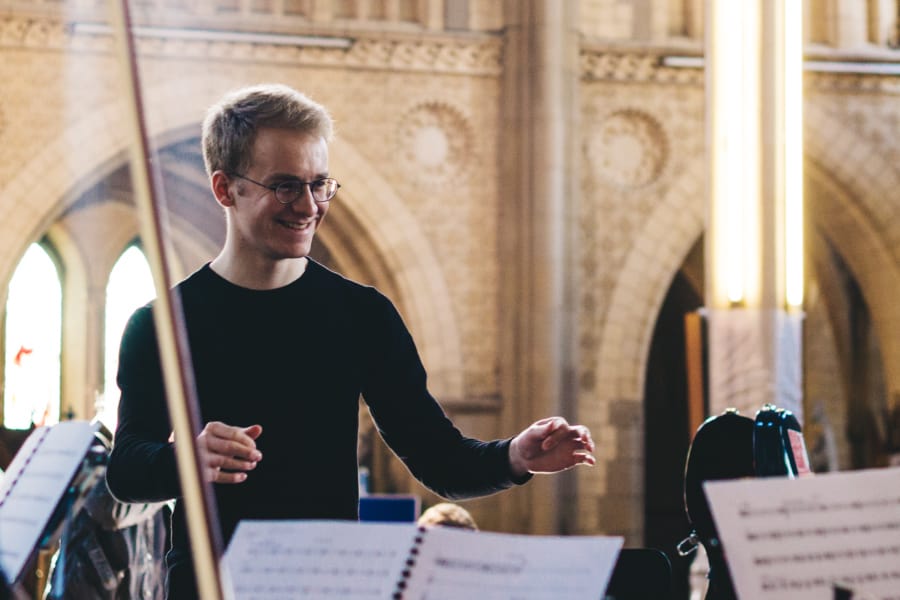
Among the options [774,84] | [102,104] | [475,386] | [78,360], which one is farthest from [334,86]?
[78,360]

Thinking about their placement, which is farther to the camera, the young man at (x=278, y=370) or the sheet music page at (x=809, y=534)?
the young man at (x=278, y=370)

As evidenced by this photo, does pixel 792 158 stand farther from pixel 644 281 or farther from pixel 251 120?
pixel 251 120

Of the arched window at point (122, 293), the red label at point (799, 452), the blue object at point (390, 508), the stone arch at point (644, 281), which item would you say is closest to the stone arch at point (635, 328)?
the stone arch at point (644, 281)

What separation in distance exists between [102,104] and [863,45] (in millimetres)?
6859

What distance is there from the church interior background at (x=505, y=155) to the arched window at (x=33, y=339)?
13.3ft

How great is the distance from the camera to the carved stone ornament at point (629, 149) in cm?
1207

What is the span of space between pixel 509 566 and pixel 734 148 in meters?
6.76

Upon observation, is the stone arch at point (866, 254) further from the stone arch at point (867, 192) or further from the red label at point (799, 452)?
the red label at point (799, 452)

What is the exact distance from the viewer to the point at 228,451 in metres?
1.61

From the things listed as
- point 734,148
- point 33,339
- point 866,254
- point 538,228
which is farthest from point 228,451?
point 33,339

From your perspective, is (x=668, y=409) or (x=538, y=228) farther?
(x=668, y=409)

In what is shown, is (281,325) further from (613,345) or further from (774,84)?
(613,345)

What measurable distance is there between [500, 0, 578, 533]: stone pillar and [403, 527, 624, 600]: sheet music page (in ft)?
32.4

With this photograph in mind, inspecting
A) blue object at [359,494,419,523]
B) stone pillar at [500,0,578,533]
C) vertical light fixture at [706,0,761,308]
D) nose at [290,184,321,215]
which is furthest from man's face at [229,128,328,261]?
stone pillar at [500,0,578,533]
